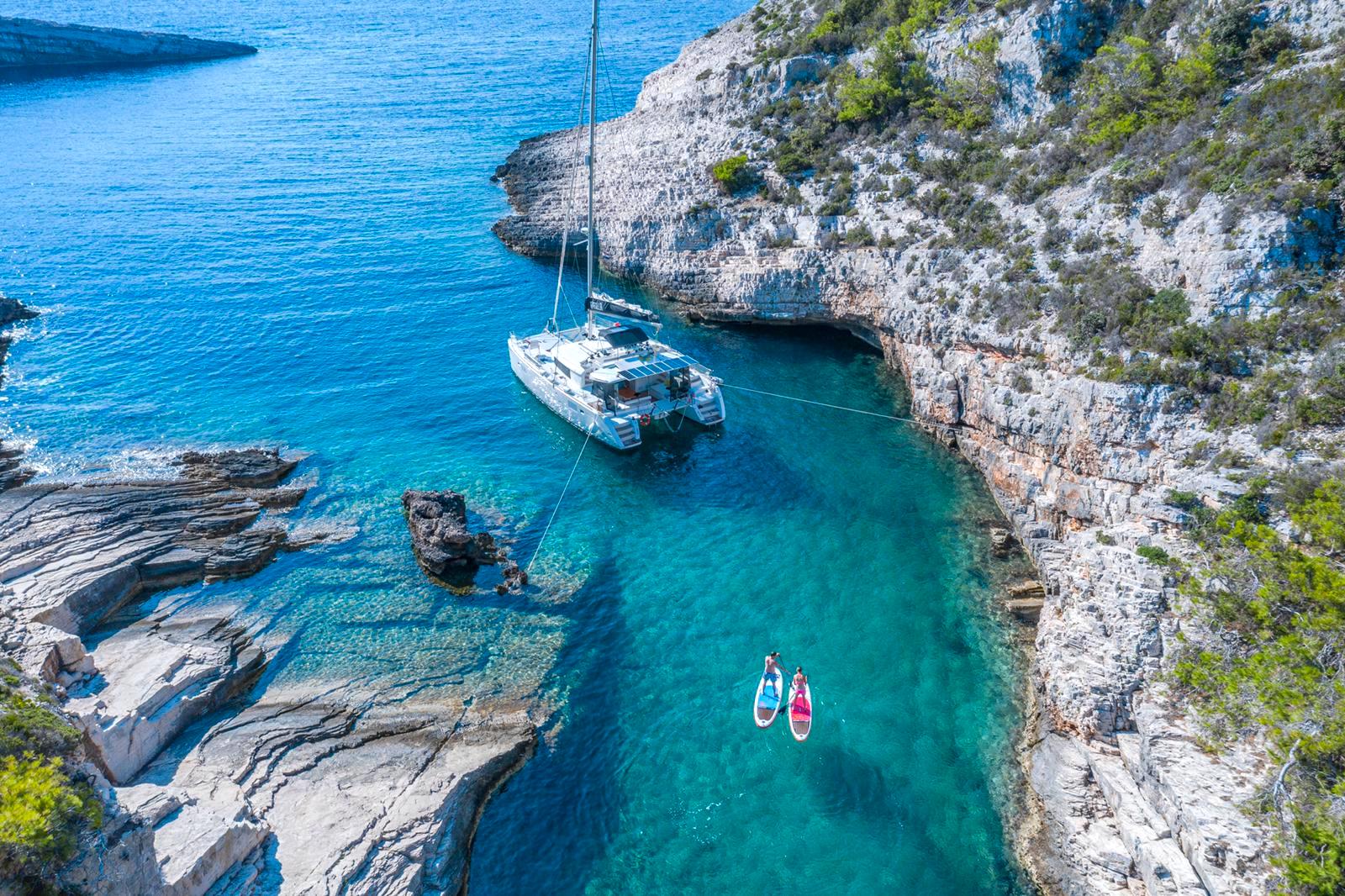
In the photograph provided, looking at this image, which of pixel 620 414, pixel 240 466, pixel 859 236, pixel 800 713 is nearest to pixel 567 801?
pixel 800 713

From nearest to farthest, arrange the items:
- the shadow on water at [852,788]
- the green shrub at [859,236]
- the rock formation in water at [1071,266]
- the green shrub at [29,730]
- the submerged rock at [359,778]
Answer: the green shrub at [29,730] → the submerged rock at [359,778] → the rock formation in water at [1071,266] → the shadow on water at [852,788] → the green shrub at [859,236]

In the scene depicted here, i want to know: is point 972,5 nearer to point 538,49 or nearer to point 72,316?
point 72,316

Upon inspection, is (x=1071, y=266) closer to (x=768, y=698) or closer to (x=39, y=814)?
(x=768, y=698)

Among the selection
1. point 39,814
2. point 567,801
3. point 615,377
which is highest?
point 615,377

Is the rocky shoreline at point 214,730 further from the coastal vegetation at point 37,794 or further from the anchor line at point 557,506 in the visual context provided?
the anchor line at point 557,506

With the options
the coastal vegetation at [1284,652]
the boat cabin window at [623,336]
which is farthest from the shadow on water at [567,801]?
the boat cabin window at [623,336]

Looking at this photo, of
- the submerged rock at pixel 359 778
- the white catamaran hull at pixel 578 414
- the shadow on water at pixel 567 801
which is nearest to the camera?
the submerged rock at pixel 359 778
